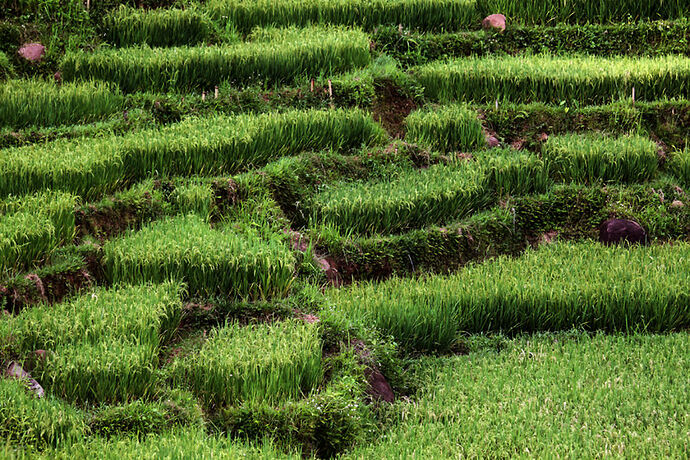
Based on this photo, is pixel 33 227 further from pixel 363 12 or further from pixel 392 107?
pixel 363 12

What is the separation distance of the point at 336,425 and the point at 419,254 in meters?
2.31

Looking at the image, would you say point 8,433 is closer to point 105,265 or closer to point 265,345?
point 265,345

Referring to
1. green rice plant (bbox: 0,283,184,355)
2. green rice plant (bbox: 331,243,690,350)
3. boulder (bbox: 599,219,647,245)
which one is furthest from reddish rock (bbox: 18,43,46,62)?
boulder (bbox: 599,219,647,245)

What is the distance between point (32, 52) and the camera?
816 centimetres

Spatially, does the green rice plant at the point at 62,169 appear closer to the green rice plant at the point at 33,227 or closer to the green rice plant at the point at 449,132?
the green rice plant at the point at 33,227

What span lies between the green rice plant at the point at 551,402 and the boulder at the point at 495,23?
5203 mm

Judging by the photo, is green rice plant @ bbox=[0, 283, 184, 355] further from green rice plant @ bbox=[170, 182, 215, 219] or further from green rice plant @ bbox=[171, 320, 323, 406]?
green rice plant @ bbox=[170, 182, 215, 219]

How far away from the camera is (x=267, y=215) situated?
20.3 feet

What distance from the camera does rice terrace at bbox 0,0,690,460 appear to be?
13.5 ft

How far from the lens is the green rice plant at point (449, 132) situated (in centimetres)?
759

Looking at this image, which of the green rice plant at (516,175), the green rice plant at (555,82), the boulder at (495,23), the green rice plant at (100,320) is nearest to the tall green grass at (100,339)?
the green rice plant at (100,320)

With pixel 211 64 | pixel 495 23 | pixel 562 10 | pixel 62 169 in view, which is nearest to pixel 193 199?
pixel 62 169

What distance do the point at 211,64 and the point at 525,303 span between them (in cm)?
426

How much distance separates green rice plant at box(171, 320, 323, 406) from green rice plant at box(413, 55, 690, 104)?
442 cm
